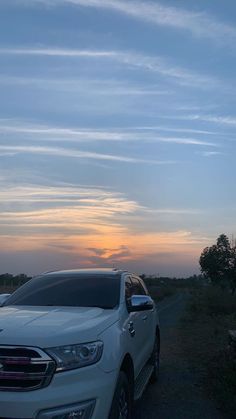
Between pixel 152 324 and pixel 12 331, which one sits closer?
pixel 12 331

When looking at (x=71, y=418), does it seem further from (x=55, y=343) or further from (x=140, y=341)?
(x=140, y=341)

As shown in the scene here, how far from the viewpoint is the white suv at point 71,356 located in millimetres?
4543

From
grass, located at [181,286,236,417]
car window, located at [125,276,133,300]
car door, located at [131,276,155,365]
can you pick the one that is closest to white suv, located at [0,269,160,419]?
car window, located at [125,276,133,300]

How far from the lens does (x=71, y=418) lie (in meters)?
4.56

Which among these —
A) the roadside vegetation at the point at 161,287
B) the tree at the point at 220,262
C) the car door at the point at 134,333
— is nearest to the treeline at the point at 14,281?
the roadside vegetation at the point at 161,287

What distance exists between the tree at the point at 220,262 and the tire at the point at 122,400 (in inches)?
2681

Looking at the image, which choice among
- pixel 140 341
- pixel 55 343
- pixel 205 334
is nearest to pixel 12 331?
pixel 55 343

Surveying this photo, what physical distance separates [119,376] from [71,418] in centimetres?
88

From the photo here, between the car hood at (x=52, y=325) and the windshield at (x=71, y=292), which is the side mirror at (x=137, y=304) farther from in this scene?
the car hood at (x=52, y=325)

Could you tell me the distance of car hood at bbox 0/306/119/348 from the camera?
475 cm

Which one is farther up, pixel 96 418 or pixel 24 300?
pixel 24 300

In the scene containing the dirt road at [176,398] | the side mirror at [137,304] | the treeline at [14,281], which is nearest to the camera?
the side mirror at [137,304]

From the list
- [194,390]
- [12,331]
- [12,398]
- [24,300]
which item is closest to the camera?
[12,398]

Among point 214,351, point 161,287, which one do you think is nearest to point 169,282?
point 161,287
